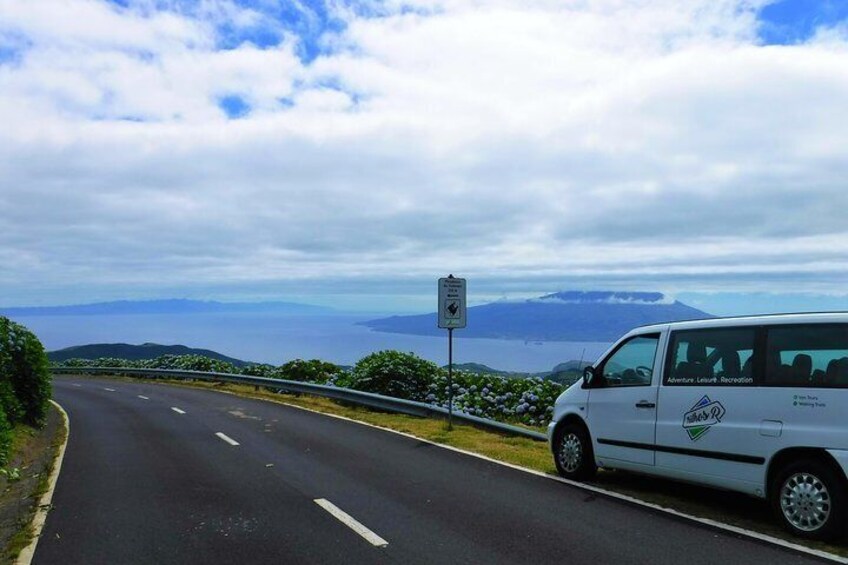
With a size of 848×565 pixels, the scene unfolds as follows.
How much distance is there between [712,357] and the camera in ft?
25.3

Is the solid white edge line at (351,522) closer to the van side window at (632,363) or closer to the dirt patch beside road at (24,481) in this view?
the dirt patch beside road at (24,481)

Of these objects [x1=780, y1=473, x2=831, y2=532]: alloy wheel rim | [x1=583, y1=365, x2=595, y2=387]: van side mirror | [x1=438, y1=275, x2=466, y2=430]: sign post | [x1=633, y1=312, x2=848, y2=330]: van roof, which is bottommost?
[x1=780, y1=473, x2=831, y2=532]: alloy wheel rim

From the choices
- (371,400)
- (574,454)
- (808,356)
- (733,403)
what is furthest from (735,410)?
(371,400)

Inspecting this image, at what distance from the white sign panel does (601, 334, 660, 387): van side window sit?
6.56 m

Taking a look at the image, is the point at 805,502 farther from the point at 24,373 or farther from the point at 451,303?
the point at 24,373

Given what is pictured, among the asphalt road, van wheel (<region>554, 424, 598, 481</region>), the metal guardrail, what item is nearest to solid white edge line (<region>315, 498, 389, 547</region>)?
the asphalt road

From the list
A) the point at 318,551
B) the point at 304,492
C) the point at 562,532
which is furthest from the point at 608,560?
the point at 304,492

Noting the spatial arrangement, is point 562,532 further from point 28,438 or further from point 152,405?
point 152,405

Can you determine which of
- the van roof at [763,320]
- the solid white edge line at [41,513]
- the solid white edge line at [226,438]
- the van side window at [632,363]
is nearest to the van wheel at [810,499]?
the van roof at [763,320]

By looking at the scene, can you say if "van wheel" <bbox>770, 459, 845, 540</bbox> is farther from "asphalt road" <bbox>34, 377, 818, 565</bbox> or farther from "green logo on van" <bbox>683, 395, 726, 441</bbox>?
"green logo on van" <bbox>683, 395, 726, 441</bbox>

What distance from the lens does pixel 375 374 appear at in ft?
72.3

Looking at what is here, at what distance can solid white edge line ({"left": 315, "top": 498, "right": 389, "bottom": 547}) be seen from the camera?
6707 mm

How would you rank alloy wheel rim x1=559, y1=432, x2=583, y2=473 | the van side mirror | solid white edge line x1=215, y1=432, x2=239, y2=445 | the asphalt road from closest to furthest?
the asphalt road < the van side mirror < alloy wheel rim x1=559, y1=432, x2=583, y2=473 < solid white edge line x1=215, y1=432, x2=239, y2=445

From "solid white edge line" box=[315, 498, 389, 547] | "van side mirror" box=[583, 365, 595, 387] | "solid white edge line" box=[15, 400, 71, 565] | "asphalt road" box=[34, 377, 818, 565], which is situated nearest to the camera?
"asphalt road" box=[34, 377, 818, 565]
